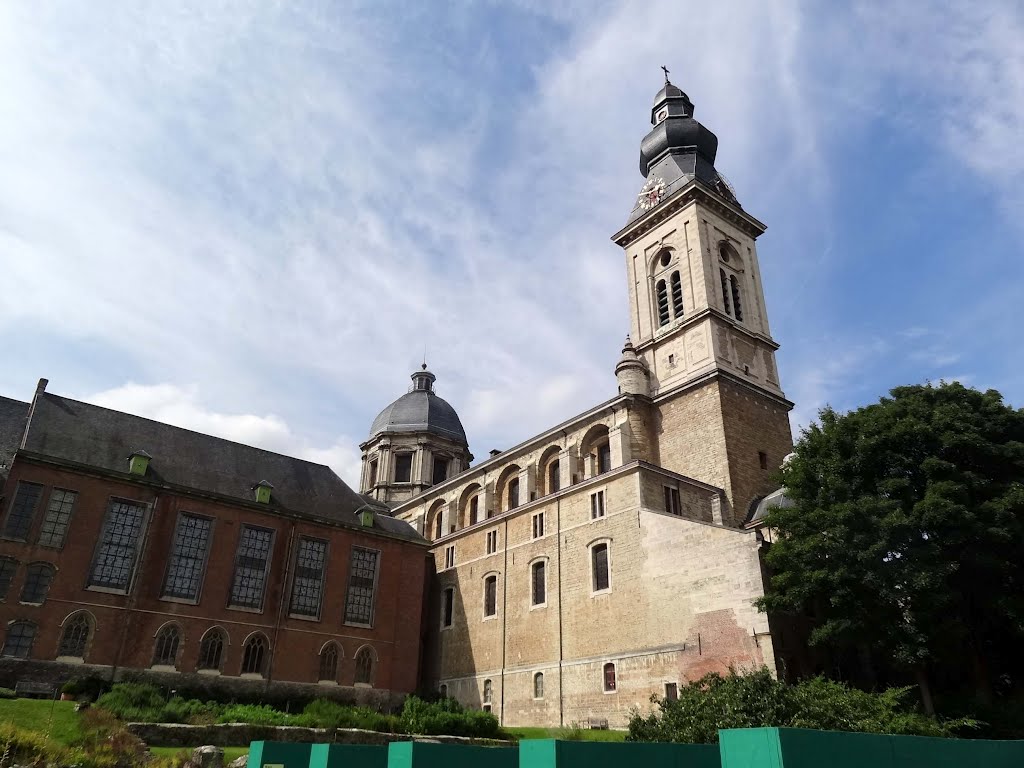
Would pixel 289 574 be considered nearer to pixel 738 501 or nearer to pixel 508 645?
pixel 508 645

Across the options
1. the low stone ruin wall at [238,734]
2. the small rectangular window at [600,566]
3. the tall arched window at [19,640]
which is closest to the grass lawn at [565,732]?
the low stone ruin wall at [238,734]

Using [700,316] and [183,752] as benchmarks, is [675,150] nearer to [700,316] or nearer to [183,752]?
[700,316]

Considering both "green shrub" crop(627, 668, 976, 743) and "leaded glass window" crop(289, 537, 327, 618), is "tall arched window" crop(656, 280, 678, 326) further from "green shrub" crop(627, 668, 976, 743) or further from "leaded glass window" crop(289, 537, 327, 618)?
"green shrub" crop(627, 668, 976, 743)

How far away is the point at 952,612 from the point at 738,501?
9647 millimetres

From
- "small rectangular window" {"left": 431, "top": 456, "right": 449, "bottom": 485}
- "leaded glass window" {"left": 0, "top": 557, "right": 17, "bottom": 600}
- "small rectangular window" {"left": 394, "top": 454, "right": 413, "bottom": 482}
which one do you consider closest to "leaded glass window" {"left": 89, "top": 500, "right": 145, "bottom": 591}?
"leaded glass window" {"left": 0, "top": 557, "right": 17, "bottom": 600}

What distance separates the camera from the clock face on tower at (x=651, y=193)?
134 feet

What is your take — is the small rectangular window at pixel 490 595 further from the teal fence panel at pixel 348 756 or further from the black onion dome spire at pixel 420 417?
the teal fence panel at pixel 348 756

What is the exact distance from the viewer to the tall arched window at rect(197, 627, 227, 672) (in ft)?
92.3

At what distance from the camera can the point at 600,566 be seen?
28.7 m

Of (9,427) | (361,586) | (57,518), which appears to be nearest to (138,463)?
(57,518)

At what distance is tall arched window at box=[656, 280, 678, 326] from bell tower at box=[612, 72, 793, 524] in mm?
57

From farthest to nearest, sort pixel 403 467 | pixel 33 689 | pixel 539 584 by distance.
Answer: pixel 403 467 < pixel 539 584 < pixel 33 689

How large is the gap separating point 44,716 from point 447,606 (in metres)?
19.7

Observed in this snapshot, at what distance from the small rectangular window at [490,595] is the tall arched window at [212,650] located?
11.2 m
